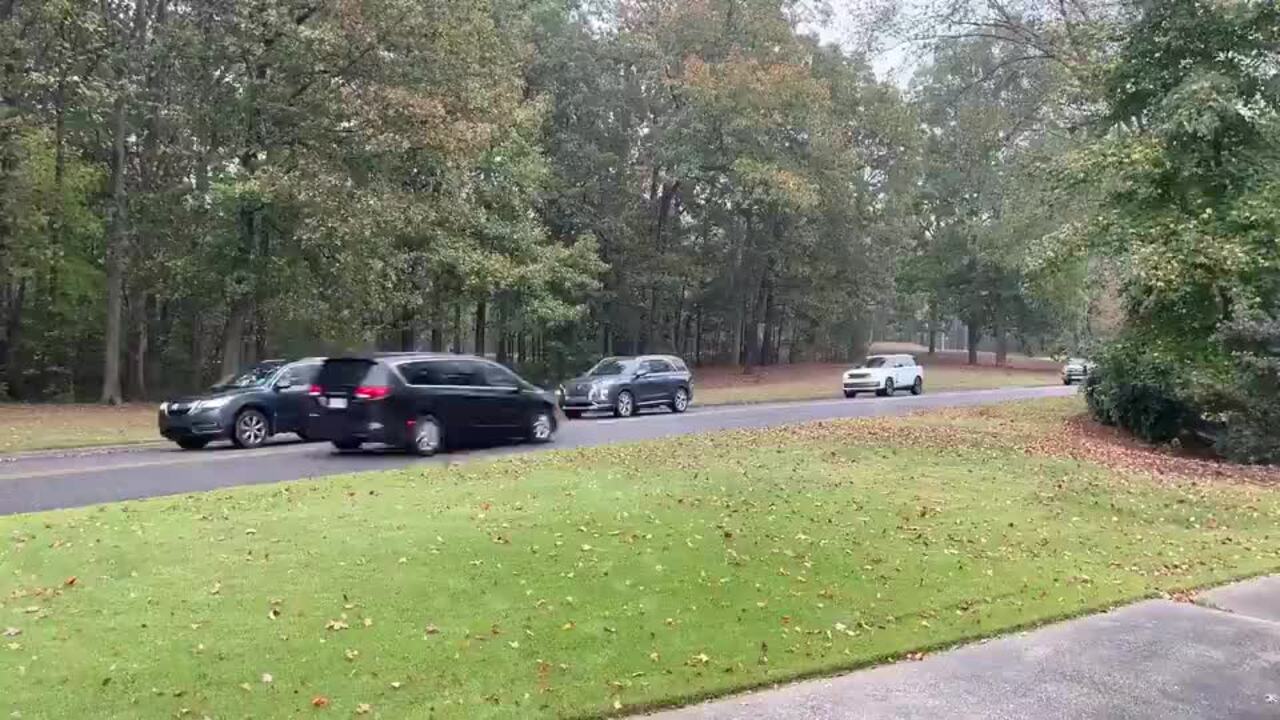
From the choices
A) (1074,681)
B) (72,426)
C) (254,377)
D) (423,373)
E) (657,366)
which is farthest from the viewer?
(657,366)

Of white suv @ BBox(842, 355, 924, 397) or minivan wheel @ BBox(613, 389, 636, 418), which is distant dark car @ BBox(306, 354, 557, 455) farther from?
white suv @ BBox(842, 355, 924, 397)

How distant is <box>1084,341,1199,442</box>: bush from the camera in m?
18.3

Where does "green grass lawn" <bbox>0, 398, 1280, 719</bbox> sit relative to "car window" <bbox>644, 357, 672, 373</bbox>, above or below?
below

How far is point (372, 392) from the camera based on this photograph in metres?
15.9

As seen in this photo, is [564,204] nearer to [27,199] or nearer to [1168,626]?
[27,199]

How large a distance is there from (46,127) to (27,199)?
2.11 m

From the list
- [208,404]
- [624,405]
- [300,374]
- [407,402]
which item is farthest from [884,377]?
[208,404]

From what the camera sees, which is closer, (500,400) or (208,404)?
(500,400)

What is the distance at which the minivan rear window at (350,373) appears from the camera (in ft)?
52.5

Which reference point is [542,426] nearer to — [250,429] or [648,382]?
[250,429]

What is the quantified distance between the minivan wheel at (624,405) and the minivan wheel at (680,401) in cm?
167

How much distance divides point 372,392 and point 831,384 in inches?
1208

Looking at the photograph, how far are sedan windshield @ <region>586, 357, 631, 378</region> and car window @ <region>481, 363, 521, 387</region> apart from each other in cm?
862

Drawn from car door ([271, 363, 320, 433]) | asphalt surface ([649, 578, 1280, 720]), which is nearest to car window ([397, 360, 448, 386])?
car door ([271, 363, 320, 433])
